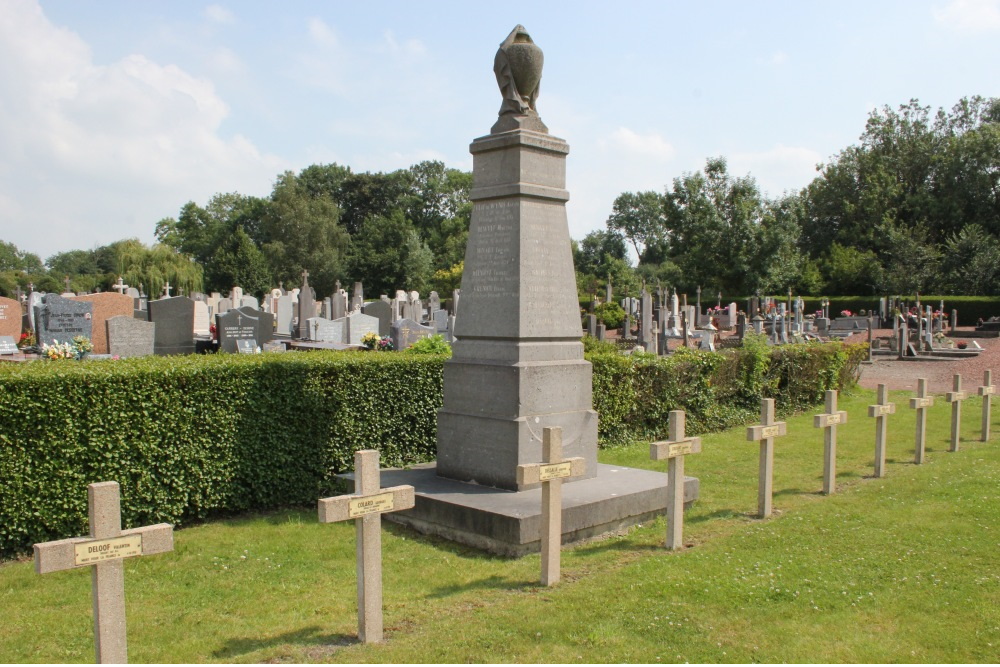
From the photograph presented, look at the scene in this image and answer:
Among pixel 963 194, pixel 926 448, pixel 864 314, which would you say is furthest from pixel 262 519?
pixel 963 194

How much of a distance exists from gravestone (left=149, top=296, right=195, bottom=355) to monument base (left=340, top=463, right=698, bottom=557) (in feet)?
32.7

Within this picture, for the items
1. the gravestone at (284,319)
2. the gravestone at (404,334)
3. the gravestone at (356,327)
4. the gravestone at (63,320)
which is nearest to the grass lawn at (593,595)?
the gravestone at (404,334)

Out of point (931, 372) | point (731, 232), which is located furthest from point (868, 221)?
point (931, 372)

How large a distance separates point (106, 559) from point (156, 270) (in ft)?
163

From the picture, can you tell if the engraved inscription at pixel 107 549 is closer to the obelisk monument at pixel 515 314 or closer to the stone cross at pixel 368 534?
the stone cross at pixel 368 534

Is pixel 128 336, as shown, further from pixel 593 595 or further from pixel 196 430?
pixel 593 595

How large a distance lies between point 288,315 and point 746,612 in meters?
21.5

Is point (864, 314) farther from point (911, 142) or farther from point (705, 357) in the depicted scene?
point (705, 357)

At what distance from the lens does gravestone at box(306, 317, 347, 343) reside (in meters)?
18.7

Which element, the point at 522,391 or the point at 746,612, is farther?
the point at 522,391

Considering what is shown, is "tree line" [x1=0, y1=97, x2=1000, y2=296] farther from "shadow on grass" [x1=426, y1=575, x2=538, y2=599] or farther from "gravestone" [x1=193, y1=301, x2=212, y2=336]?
"shadow on grass" [x1=426, y1=575, x2=538, y2=599]

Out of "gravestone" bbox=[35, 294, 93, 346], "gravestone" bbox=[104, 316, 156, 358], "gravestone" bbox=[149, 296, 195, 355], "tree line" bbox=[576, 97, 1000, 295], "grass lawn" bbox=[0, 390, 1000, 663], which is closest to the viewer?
"grass lawn" bbox=[0, 390, 1000, 663]

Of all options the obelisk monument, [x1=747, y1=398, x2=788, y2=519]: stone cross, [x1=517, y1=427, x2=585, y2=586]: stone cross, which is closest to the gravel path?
[x1=747, y1=398, x2=788, y2=519]: stone cross

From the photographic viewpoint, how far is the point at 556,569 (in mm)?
5215
